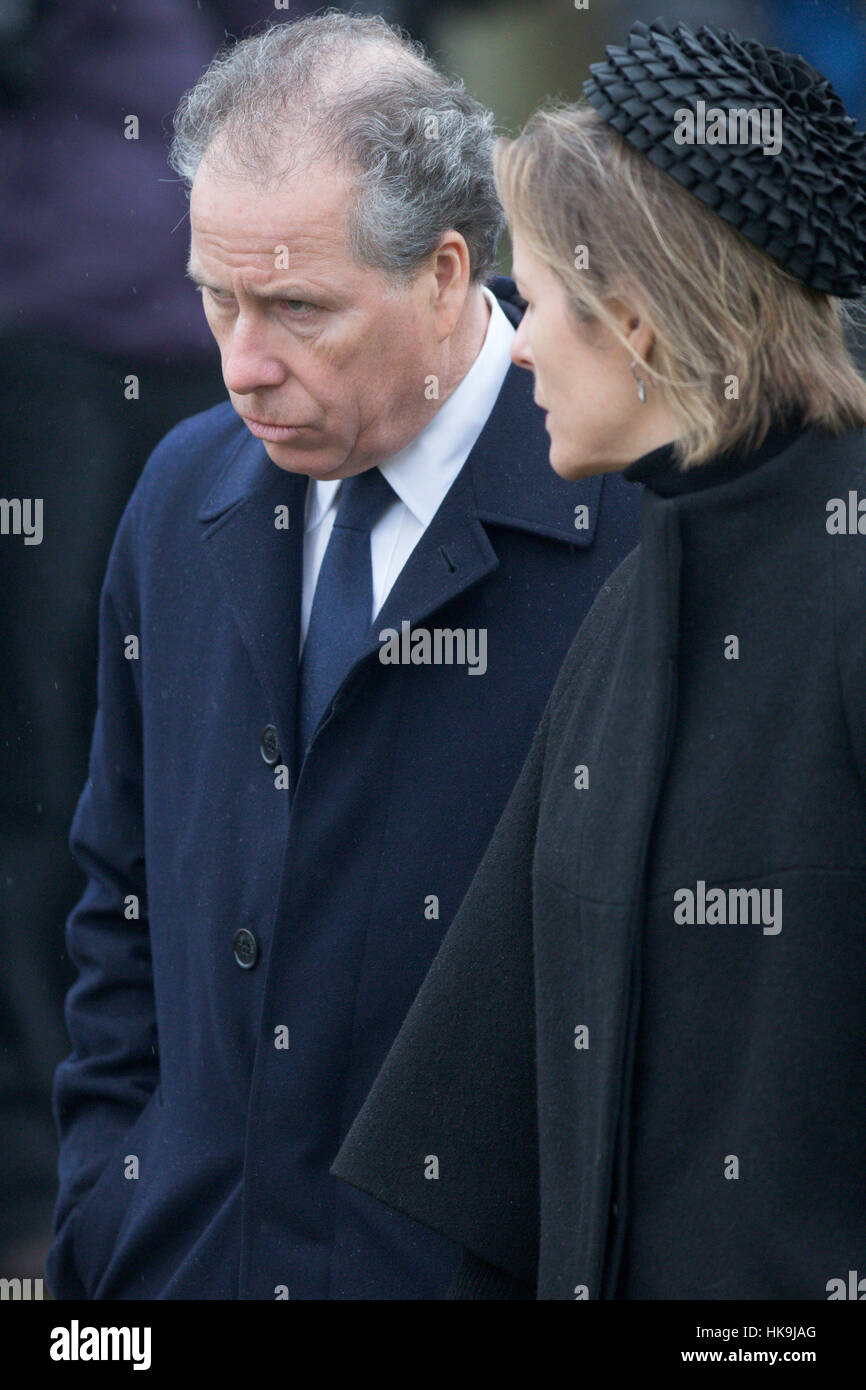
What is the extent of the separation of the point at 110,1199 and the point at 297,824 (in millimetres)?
679

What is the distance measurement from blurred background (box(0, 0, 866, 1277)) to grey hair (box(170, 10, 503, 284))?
A: 111 centimetres

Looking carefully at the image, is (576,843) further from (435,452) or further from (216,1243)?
(216,1243)

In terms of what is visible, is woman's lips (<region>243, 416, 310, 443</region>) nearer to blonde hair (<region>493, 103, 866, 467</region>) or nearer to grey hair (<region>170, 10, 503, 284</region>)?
grey hair (<region>170, 10, 503, 284</region>)

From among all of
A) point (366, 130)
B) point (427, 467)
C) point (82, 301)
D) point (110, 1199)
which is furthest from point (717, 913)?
point (82, 301)

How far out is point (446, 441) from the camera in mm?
2232

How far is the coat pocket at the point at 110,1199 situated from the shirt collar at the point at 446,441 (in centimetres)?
91

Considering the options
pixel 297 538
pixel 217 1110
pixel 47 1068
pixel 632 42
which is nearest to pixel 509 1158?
pixel 217 1110

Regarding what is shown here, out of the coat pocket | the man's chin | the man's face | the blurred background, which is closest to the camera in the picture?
the man's face

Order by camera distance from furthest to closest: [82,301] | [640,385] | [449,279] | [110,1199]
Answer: [82,301] → [110,1199] → [449,279] → [640,385]

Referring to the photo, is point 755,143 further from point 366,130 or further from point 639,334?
point 366,130

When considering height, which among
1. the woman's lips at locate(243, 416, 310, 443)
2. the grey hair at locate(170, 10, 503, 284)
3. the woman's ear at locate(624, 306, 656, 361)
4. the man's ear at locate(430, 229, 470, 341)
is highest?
the grey hair at locate(170, 10, 503, 284)

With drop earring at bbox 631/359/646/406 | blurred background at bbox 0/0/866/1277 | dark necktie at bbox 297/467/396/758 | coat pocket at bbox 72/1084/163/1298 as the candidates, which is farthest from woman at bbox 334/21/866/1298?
blurred background at bbox 0/0/866/1277

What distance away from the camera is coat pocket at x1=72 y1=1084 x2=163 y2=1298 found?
8.09 ft

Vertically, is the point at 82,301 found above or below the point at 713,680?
above
